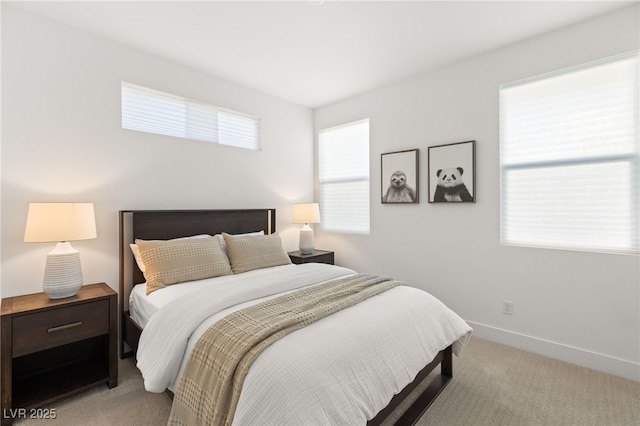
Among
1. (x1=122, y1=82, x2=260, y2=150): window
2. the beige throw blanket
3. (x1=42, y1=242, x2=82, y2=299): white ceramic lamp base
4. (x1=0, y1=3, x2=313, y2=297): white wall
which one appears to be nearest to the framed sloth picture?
(x1=122, y1=82, x2=260, y2=150): window

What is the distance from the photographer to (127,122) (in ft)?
9.01

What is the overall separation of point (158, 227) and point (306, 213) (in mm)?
1679

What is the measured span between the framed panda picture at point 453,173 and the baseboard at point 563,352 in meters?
1.25

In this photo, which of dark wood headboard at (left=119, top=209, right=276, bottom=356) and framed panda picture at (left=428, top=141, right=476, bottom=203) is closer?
dark wood headboard at (left=119, top=209, right=276, bottom=356)

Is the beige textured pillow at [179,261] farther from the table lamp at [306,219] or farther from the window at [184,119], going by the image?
the table lamp at [306,219]

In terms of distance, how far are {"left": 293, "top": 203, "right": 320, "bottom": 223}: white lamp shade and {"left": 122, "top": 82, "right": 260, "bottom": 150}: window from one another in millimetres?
918

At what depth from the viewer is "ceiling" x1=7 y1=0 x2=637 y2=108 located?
220 centimetres

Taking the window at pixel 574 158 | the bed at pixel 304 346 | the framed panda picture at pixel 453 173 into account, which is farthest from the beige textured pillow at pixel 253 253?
the window at pixel 574 158

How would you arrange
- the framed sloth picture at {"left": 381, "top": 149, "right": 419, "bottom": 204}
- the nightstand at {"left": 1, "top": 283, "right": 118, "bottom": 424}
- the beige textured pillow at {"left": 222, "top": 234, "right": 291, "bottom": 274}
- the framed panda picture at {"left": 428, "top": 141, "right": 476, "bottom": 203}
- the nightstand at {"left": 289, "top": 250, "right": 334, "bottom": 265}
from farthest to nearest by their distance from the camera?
1. the nightstand at {"left": 289, "top": 250, "right": 334, "bottom": 265}
2. the framed sloth picture at {"left": 381, "top": 149, "right": 419, "bottom": 204}
3. the framed panda picture at {"left": 428, "top": 141, "right": 476, "bottom": 203}
4. the beige textured pillow at {"left": 222, "top": 234, "right": 291, "bottom": 274}
5. the nightstand at {"left": 1, "top": 283, "right": 118, "bottom": 424}

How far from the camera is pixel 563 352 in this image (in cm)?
249

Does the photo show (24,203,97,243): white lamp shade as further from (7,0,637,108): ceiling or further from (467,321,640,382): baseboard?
(467,321,640,382): baseboard

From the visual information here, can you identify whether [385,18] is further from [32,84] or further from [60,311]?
[60,311]

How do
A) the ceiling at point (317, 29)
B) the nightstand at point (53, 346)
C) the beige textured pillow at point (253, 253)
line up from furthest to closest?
the beige textured pillow at point (253, 253)
the ceiling at point (317, 29)
the nightstand at point (53, 346)

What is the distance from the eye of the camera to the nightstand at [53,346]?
178 cm
